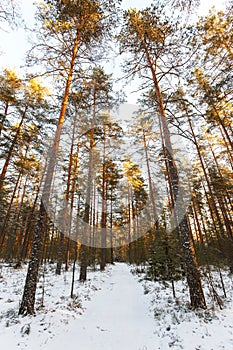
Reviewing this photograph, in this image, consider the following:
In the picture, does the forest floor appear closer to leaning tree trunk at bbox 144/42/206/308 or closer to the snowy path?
the snowy path

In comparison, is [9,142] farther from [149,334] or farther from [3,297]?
[149,334]

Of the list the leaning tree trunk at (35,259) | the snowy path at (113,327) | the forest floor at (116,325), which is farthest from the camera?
the leaning tree trunk at (35,259)

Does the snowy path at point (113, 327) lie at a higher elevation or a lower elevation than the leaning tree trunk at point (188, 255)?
lower

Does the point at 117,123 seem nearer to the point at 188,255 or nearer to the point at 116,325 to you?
the point at 188,255

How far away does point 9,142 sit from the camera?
41.7 feet

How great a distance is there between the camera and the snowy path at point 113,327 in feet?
13.5

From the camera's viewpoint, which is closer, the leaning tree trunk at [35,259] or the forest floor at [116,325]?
the forest floor at [116,325]

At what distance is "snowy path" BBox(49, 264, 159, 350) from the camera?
4.11m

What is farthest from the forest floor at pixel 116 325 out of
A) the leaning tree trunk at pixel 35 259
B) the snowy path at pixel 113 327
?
the leaning tree trunk at pixel 35 259

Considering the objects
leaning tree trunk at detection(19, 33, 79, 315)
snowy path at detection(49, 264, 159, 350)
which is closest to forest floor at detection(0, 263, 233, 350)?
snowy path at detection(49, 264, 159, 350)

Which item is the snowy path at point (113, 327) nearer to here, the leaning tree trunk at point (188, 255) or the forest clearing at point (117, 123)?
the forest clearing at point (117, 123)

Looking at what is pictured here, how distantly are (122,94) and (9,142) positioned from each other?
8.39 m

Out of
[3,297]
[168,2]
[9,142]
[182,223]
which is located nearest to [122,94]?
[168,2]

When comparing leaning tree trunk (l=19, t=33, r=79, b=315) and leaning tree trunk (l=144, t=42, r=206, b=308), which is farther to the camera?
leaning tree trunk (l=144, t=42, r=206, b=308)
